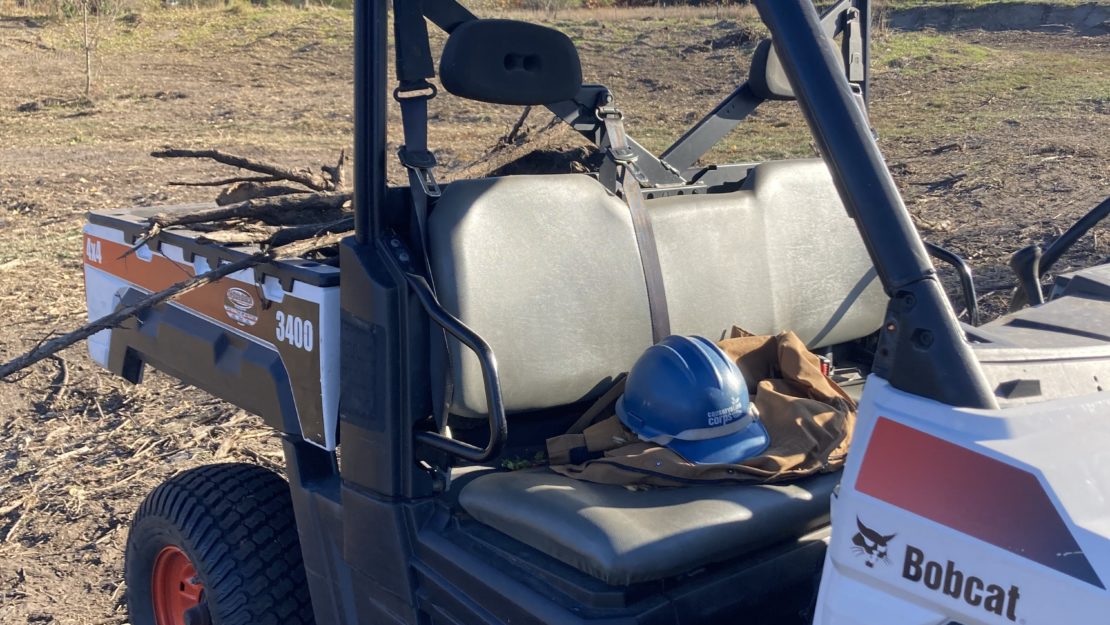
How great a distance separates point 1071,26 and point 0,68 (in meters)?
20.2

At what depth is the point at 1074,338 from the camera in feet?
5.93

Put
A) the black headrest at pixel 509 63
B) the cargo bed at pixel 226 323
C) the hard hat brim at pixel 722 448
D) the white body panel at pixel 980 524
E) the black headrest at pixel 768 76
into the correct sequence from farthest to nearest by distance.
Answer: the black headrest at pixel 768 76, the cargo bed at pixel 226 323, the hard hat brim at pixel 722 448, the black headrest at pixel 509 63, the white body panel at pixel 980 524

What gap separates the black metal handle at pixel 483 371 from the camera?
2012 millimetres

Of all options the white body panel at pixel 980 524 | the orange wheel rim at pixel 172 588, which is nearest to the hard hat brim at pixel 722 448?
the white body panel at pixel 980 524

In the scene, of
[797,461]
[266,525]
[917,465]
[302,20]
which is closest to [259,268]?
[266,525]

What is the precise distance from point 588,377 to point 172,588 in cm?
134

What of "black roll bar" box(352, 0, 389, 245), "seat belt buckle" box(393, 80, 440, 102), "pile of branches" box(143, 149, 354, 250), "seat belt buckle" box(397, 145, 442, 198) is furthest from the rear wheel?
"seat belt buckle" box(393, 80, 440, 102)

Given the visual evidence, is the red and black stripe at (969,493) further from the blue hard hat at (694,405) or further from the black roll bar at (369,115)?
the black roll bar at (369,115)

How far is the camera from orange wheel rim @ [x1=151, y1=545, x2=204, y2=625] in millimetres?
2877

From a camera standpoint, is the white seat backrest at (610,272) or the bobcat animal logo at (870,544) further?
the white seat backrest at (610,272)

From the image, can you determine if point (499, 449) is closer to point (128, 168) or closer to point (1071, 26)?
point (128, 168)

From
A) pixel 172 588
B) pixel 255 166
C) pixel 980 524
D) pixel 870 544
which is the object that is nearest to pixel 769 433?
pixel 870 544

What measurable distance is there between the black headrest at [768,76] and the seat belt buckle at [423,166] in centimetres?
97

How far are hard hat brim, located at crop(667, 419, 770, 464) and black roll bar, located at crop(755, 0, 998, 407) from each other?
775mm
